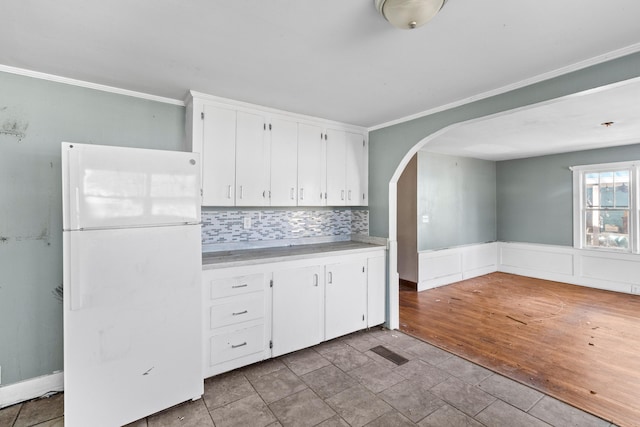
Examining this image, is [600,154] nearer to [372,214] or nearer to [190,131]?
[372,214]

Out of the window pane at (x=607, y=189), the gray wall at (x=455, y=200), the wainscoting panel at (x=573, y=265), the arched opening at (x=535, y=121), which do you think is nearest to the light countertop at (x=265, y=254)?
the arched opening at (x=535, y=121)

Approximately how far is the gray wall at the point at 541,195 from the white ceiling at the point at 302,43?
442 centimetres

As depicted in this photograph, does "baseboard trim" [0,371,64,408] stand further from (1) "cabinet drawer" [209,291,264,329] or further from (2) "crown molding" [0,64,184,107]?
(2) "crown molding" [0,64,184,107]

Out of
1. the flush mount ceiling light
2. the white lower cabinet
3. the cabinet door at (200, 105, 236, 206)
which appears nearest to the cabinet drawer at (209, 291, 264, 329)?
the white lower cabinet

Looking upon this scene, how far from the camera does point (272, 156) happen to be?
10.0ft

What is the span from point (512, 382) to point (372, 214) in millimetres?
2082

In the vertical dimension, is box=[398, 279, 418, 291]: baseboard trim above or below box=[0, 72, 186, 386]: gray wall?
below

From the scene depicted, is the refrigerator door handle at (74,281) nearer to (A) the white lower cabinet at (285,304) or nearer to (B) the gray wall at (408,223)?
(A) the white lower cabinet at (285,304)

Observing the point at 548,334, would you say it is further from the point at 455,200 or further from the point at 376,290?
the point at 455,200

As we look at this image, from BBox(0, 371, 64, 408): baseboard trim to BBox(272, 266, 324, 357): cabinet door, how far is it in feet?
5.36

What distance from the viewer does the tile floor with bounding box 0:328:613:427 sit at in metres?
2.00

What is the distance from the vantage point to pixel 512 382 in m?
2.44

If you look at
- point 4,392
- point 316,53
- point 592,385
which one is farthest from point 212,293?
point 592,385

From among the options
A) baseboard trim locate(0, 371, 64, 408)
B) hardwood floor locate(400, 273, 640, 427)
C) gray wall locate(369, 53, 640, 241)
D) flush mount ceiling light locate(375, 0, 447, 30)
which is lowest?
hardwood floor locate(400, 273, 640, 427)
